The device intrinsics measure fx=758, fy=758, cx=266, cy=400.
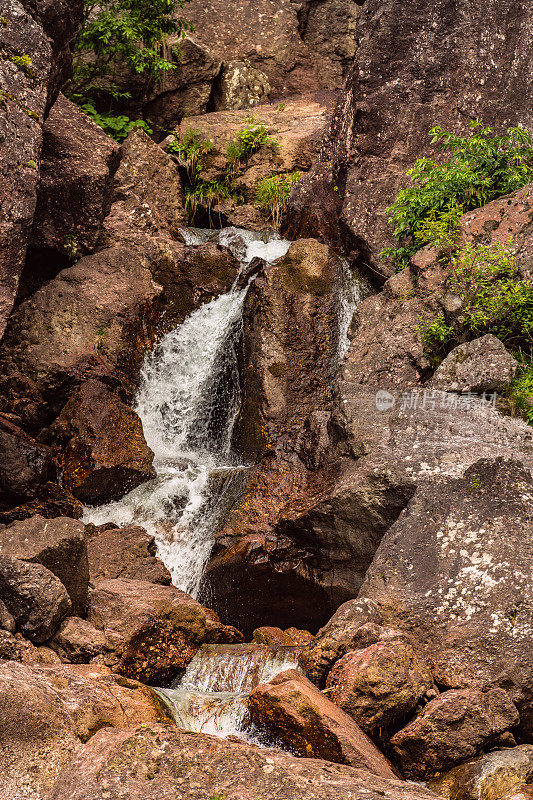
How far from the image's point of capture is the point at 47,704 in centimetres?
375

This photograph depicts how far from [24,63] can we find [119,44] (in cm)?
695

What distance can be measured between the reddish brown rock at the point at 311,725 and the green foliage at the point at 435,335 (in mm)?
4633

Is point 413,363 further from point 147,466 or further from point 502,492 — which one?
point 147,466

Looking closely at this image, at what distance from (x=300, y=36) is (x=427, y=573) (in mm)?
16372

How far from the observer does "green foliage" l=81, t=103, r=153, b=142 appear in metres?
14.3

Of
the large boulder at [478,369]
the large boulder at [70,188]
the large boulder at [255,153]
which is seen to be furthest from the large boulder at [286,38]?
the large boulder at [478,369]

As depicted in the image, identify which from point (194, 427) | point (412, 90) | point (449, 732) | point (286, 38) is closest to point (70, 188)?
point (194, 427)

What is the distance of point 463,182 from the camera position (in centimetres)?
949

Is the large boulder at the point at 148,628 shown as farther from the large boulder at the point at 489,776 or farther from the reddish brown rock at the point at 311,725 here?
the large boulder at the point at 489,776

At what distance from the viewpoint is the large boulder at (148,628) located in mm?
6035

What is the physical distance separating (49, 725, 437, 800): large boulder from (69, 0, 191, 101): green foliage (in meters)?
13.5

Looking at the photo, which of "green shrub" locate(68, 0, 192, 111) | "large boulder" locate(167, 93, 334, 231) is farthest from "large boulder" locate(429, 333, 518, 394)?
"green shrub" locate(68, 0, 192, 111)

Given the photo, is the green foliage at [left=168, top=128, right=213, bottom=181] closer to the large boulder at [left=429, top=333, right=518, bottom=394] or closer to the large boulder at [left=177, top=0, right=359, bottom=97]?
the large boulder at [left=177, top=0, right=359, bottom=97]

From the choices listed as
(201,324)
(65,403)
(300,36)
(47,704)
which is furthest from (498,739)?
(300,36)
